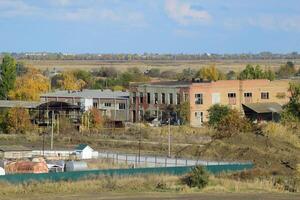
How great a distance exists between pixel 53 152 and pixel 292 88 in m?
41.5

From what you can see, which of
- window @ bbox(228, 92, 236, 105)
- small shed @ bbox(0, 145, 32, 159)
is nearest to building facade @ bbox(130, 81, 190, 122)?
window @ bbox(228, 92, 236, 105)

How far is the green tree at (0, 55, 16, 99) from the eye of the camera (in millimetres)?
105531

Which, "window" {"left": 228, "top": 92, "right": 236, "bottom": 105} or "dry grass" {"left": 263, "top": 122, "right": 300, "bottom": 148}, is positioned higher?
"window" {"left": 228, "top": 92, "right": 236, "bottom": 105}

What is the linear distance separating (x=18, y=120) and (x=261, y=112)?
29446mm

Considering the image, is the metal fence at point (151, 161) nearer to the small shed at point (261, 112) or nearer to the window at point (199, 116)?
the window at point (199, 116)

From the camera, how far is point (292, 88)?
99.9 metres

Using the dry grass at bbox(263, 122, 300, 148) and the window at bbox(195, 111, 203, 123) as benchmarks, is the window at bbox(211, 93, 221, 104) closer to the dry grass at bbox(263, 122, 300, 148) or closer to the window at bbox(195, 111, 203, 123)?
the window at bbox(195, 111, 203, 123)

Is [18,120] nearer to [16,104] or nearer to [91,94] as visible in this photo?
[16,104]

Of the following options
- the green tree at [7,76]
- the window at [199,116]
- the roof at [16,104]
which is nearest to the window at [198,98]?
the window at [199,116]

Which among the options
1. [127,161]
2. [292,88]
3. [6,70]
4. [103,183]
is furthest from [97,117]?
[103,183]

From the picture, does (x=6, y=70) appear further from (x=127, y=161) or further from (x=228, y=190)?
(x=228, y=190)

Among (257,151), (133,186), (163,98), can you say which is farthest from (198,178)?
(163,98)

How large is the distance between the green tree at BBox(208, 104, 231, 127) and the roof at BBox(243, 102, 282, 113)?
6.31 metres

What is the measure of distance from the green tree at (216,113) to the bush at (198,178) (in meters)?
43.2
